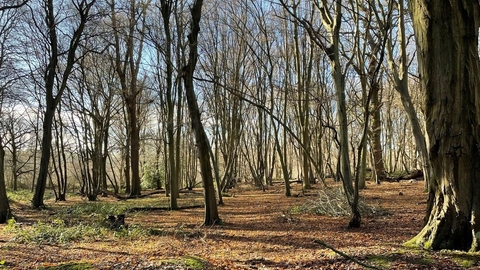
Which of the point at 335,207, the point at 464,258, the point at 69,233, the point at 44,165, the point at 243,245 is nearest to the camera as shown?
the point at 464,258

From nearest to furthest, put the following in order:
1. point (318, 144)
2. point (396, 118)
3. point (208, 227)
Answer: point (208, 227) < point (318, 144) < point (396, 118)

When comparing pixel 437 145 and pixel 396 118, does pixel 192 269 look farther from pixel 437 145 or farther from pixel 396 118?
pixel 396 118

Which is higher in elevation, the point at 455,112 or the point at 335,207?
the point at 455,112

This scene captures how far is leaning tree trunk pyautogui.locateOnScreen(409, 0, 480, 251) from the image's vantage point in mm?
3848

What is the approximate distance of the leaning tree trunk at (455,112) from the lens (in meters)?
3.85

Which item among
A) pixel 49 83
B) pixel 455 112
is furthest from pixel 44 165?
pixel 455 112

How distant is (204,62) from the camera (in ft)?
A: 56.7

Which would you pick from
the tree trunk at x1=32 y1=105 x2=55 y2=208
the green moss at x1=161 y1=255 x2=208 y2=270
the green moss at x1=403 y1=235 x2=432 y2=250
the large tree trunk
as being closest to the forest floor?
the green moss at x1=161 y1=255 x2=208 y2=270

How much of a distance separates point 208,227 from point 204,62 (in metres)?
10.8

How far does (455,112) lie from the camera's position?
3.87 metres

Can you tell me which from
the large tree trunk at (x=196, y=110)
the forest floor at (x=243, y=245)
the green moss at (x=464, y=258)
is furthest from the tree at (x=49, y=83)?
the green moss at (x=464, y=258)

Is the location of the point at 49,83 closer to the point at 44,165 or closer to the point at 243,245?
the point at 44,165

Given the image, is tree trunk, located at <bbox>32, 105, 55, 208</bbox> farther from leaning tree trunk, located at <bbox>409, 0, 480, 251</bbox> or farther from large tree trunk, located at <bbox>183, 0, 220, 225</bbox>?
leaning tree trunk, located at <bbox>409, 0, 480, 251</bbox>

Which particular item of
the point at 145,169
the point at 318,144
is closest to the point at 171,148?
the point at 318,144
